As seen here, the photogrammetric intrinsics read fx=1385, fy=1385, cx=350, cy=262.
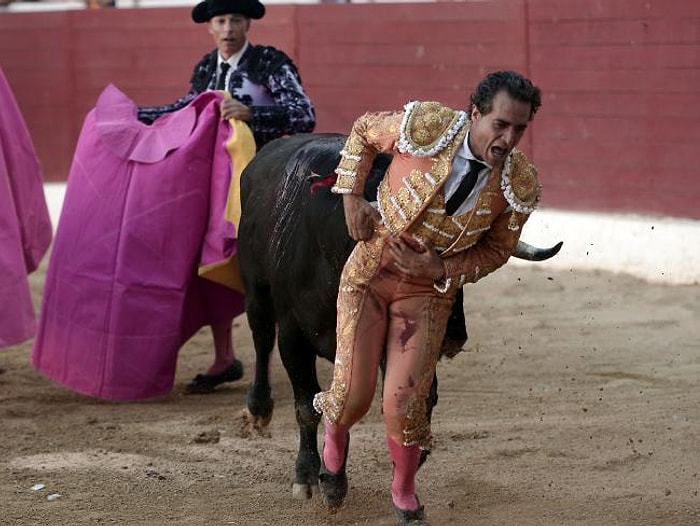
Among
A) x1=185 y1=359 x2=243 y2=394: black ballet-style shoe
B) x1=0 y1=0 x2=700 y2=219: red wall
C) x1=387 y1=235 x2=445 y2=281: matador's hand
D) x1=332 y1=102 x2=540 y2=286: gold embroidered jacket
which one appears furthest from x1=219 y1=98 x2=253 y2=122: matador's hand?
x1=0 y1=0 x2=700 y2=219: red wall

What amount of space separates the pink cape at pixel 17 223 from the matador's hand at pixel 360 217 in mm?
2318

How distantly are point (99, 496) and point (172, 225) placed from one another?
4.38 feet

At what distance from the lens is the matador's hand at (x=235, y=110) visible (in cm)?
494

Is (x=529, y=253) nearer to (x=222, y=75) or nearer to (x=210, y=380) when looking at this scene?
(x=222, y=75)

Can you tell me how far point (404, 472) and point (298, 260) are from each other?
785mm

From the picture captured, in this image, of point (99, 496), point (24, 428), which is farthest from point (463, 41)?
point (99, 496)

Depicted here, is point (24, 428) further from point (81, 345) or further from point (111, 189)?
point (111, 189)

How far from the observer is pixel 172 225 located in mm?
5086

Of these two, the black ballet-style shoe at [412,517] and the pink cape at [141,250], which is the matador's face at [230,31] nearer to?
the pink cape at [141,250]

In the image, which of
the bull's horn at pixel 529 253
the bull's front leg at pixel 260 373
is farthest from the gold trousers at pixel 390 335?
the bull's front leg at pixel 260 373

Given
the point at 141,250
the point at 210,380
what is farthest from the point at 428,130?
the point at 210,380

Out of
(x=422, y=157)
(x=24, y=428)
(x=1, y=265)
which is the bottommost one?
(x=24, y=428)

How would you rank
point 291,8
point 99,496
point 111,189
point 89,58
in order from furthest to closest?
point 89,58
point 291,8
point 111,189
point 99,496

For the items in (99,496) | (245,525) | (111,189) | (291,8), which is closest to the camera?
(245,525)
